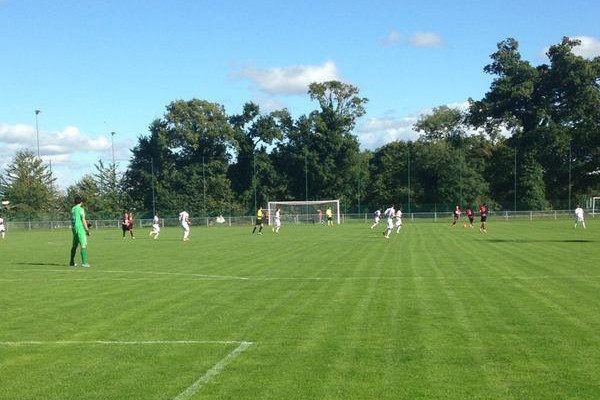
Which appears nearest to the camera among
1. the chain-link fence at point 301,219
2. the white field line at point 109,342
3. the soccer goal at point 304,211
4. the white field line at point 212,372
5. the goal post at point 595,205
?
the white field line at point 212,372

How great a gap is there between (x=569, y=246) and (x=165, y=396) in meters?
21.2

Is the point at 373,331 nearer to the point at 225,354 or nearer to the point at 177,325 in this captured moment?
the point at 225,354

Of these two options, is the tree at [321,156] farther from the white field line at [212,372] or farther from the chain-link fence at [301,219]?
the white field line at [212,372]

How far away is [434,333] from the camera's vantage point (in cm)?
805

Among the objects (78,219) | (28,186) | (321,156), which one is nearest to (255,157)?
(321,156)

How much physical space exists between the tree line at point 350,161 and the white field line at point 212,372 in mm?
60537

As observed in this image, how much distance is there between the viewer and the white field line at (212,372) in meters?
5.65

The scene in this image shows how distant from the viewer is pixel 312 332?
26.8 ft

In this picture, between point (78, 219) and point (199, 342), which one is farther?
point (78, 219)

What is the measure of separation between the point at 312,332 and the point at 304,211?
58394 mm

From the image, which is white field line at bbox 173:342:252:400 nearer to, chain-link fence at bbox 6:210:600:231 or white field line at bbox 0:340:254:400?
white field line at bbox 0:340:254:400

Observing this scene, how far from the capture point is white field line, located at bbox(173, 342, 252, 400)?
5.65 metres

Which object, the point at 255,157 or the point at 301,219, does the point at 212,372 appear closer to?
the point at 301,219

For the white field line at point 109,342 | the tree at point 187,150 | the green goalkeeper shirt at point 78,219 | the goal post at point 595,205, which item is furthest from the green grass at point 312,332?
the tree at point 187,150
